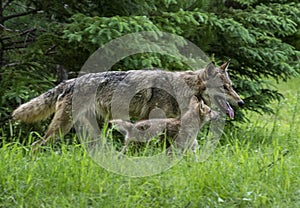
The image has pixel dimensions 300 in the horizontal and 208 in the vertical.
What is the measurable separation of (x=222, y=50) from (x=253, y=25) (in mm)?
621

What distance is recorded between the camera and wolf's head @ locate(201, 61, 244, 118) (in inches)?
278

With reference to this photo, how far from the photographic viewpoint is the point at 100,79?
7270 mm

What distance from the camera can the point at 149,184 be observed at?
5125 millimetres

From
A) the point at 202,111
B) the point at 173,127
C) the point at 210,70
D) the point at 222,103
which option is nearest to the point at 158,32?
the point at 210,70

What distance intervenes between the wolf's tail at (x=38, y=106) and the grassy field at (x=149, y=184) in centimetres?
155

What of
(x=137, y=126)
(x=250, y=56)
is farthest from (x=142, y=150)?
(x=250, y=56)

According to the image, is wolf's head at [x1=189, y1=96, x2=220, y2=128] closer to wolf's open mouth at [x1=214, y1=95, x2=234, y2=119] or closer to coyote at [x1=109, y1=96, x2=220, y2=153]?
coyote at [x1=109, y1=96, x2=220, y2=153]

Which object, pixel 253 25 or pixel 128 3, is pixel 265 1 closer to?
pixel 253 25

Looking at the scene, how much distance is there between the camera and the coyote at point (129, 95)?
279 inches

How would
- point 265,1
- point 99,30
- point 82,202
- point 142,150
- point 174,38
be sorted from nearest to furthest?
point 82,202, point 142,150, point 99,30, point 174,38, point 265,1

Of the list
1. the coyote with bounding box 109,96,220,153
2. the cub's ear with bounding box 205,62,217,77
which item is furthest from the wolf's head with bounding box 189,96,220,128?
the cub's ear with bounding box 205,62,217,77

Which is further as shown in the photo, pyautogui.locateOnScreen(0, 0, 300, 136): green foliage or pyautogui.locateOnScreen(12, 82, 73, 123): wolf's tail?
pyautogui.locateOnScreen(0, 0, 300, 136): green foliage

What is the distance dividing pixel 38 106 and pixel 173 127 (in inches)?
70.7

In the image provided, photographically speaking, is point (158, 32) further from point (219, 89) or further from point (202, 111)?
point (202, 111)
